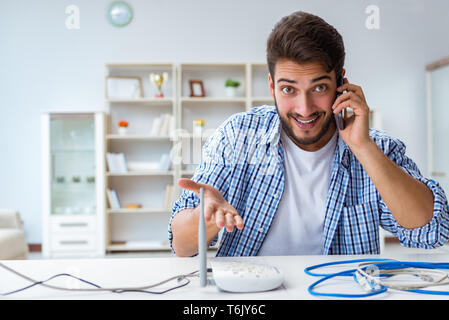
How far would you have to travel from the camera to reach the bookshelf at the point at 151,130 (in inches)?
156

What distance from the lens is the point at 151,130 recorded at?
3.96m

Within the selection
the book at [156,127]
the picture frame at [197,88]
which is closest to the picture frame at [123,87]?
the book at [156,127]

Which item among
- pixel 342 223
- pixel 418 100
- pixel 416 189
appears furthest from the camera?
pixel 418 100

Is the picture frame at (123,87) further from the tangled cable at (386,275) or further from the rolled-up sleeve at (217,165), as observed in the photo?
the tangled cable at (386,275)

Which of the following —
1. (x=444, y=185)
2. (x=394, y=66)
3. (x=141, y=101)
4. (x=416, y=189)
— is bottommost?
(x=444, y=185)

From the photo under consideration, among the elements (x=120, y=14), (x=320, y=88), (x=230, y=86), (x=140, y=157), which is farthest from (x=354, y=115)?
(x=120, y=14)

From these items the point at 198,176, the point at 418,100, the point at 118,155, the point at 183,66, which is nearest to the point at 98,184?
the point at 118,155

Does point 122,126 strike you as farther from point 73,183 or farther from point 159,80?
point 73,183

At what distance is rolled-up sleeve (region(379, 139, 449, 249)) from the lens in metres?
1.00

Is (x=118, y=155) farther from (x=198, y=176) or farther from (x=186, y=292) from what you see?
(x=186, y=292)

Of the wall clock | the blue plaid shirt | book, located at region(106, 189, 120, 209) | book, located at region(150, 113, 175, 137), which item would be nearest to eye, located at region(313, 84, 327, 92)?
the blue plaid shirt

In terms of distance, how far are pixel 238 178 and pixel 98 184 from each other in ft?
9.58

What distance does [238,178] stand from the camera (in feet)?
3.72
